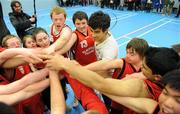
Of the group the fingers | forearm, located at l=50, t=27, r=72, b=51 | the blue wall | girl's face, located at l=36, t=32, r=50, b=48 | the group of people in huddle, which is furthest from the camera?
the blue wall

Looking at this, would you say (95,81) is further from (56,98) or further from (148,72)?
(148,72)

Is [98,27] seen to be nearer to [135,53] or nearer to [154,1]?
[135,53]

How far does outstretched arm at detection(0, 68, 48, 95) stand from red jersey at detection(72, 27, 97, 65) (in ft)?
5.78

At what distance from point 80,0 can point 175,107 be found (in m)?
17.8

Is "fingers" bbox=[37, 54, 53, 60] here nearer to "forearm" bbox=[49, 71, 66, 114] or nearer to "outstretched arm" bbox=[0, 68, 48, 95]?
"outstretched arm" bbox=[0, 68, 48, 95]

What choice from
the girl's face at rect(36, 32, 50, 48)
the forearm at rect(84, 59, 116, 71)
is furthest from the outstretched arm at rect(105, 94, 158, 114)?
the girl's face at rect(36, 32, 50, 48)

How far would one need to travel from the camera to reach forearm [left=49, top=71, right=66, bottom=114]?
5.91ft

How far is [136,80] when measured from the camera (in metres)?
1.96

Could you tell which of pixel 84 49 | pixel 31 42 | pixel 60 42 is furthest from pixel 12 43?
pixel 84 49

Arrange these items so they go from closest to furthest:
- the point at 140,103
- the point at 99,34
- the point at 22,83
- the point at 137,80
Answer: the point at 140,103 → the point at 137,80 → the point at 22,83 → the point at 99,34

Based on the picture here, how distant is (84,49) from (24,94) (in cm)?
205

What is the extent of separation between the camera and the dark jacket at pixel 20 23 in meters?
6.11

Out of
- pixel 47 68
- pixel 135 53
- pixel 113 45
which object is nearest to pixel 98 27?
pixel 113 45

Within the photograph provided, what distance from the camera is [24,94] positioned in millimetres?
2027
